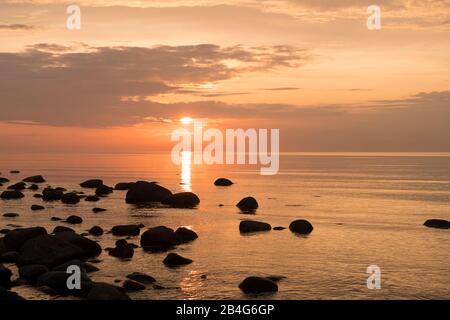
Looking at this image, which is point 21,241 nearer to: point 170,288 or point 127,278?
point 127,278

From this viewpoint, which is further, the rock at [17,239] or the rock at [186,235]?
the rock at [186,235]

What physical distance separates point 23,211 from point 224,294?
108ft

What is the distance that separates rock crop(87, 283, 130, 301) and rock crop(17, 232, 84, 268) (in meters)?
6.64

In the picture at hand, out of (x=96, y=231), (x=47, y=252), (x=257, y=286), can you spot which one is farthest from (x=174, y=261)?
(x=96, y=231)

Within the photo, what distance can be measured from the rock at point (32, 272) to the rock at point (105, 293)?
4827mm

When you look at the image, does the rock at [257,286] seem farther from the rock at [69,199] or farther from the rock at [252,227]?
the rock at [69,199]

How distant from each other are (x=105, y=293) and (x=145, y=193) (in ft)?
133

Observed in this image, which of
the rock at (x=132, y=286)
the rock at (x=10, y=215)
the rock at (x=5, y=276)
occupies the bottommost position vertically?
the rock at (x=132, y=286)

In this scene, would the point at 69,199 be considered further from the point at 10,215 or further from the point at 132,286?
the point at 132,286

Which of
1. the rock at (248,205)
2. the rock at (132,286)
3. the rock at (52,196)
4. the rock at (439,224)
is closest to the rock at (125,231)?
the rock at (132,286)

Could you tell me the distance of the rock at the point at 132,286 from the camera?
2014 cm

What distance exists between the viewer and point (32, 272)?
21672 millimetres

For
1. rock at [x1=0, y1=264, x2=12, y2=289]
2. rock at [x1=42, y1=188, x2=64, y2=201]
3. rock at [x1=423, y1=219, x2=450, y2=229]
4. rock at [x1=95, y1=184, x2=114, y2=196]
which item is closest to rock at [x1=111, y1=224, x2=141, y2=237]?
rock at [x1=0, y1=264, x2=12, y2=289]
